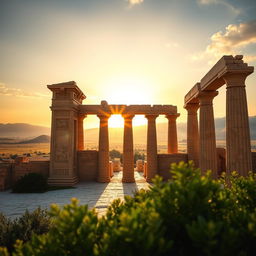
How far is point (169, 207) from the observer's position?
2904 millimetres

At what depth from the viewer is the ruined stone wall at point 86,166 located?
834 inches

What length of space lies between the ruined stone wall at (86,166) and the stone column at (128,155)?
310 cm

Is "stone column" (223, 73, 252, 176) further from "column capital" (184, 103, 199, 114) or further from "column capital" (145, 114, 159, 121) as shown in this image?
"column capital" (145, 114, 159, 121)

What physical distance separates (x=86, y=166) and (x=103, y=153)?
7.02ft

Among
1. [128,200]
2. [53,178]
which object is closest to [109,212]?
[128,200]

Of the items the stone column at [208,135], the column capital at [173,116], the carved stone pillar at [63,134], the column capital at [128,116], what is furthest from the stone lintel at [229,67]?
the carved stone pillar at [63,134]

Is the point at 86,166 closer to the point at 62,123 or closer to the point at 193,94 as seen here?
the point at 62,123

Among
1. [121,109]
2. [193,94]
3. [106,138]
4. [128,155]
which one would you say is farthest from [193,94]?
[106,138]

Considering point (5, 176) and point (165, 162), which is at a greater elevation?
point (165, 162)

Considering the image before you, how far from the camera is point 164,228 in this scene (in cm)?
247

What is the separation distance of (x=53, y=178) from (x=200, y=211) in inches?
693

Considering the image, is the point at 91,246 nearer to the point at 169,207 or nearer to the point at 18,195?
the point at 169,207

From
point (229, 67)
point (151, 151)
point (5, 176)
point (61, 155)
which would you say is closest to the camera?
point (229, 67)

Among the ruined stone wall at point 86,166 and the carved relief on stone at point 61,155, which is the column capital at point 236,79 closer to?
the carved relief on stone at point 61,155
